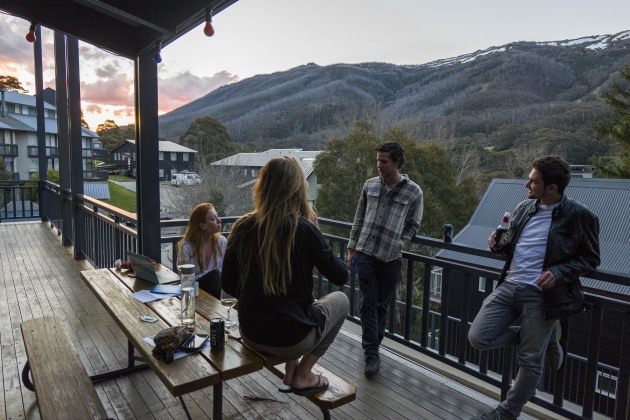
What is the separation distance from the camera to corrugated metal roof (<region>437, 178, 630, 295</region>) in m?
13.1

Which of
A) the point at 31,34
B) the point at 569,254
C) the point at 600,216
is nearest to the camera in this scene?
the point at 569,254

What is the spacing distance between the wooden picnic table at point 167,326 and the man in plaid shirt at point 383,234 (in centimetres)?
105

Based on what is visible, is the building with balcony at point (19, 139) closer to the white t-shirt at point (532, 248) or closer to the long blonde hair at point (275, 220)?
the long blonde hair at point (275, 220)

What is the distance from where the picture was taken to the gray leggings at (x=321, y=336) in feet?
5.31

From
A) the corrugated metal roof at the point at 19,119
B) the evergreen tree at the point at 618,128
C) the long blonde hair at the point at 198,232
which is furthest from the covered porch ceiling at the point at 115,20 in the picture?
the evergreen tree at the point at 618,128

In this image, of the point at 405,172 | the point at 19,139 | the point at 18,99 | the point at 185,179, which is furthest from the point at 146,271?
the point at 18,99

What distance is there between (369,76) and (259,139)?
42.1 feet

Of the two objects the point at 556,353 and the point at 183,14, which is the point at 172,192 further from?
the point at 556,353

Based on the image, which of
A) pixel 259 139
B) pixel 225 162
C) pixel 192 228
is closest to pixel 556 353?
pixel 192 228

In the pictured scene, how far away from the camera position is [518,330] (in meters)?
2.10

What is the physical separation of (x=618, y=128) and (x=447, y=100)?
12.9 m

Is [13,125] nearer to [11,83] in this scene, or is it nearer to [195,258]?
[11,83]

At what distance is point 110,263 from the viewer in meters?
4.79

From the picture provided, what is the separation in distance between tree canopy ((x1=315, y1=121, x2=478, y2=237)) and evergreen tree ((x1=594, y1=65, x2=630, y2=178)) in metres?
6.40
